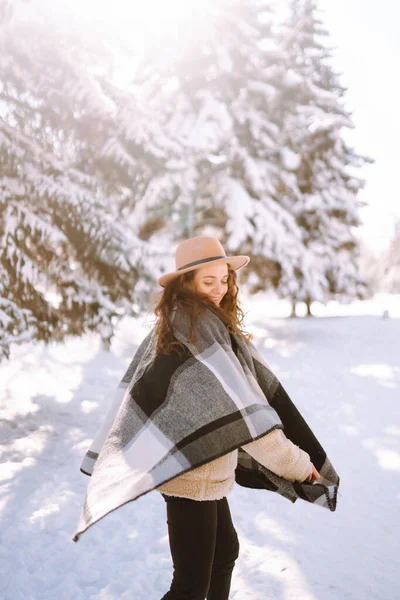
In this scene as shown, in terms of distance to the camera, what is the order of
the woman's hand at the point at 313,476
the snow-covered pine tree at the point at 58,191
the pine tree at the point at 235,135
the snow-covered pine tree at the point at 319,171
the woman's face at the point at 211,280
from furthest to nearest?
the snow-covered pine tree at the point at 319,171 → the pine tree at the point at 235,135 → the snow-covered pine tree at the point at 58,191 → the woman's face at the point at 211,280 → the woman's hand at the point at 313,476

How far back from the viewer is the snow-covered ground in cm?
308

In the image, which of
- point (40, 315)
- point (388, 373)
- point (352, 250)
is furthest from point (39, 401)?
point (352, 250)

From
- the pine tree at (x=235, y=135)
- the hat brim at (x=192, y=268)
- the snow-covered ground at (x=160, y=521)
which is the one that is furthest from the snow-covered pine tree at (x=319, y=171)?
the hat brim at (x=192, y=268)

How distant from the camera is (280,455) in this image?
183cm

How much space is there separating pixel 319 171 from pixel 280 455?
17.4m

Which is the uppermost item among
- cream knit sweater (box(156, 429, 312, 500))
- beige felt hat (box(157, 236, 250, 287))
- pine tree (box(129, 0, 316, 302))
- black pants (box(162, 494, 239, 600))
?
pine tree (box(129, 0, 316, 302))

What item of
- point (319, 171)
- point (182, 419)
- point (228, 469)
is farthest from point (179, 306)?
point (319, 171)

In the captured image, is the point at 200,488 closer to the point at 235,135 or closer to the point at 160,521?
the point at 160,521

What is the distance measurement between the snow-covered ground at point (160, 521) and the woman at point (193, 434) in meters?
0.55

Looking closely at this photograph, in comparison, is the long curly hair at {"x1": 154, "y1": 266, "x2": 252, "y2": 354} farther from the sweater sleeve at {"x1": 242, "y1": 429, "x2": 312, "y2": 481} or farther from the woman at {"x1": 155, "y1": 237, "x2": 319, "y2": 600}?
the sweater sleeve at {"x1": 242, "y1": 429, "x2": 312, "y2": 481}

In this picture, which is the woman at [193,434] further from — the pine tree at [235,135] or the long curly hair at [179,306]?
the pine tree at [235,135]

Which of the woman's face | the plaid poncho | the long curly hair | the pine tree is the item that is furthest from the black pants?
the pine tree

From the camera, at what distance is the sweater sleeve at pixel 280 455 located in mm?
1812

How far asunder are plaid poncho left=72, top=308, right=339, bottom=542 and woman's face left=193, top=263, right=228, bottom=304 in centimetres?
13
